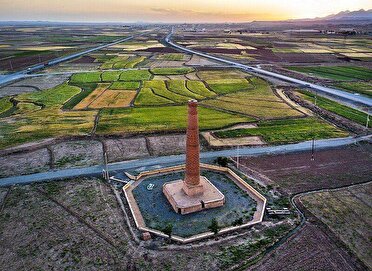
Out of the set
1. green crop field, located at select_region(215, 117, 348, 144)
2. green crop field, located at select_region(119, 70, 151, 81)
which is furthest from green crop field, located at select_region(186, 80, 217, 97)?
green crop field, located at select_region(215, 117, 348, 144)

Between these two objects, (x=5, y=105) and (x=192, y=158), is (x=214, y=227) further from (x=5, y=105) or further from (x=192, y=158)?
(x=5, y=105)

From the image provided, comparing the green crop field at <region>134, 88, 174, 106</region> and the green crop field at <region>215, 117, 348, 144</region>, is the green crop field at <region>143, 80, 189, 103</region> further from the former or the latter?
the green crop field at <region>215, 117, 348, 144</region>

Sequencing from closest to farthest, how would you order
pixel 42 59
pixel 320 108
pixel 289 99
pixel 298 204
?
pixel 298 204 < pixel 320 108 < pixel 289 99 < pixel 42 59

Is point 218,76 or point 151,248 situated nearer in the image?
point 151,248

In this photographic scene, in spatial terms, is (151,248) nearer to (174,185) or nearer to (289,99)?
(174,185)

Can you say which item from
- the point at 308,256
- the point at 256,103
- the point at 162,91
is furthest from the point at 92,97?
the point at 308,256

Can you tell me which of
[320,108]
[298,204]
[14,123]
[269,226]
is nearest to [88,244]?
[269,226]
